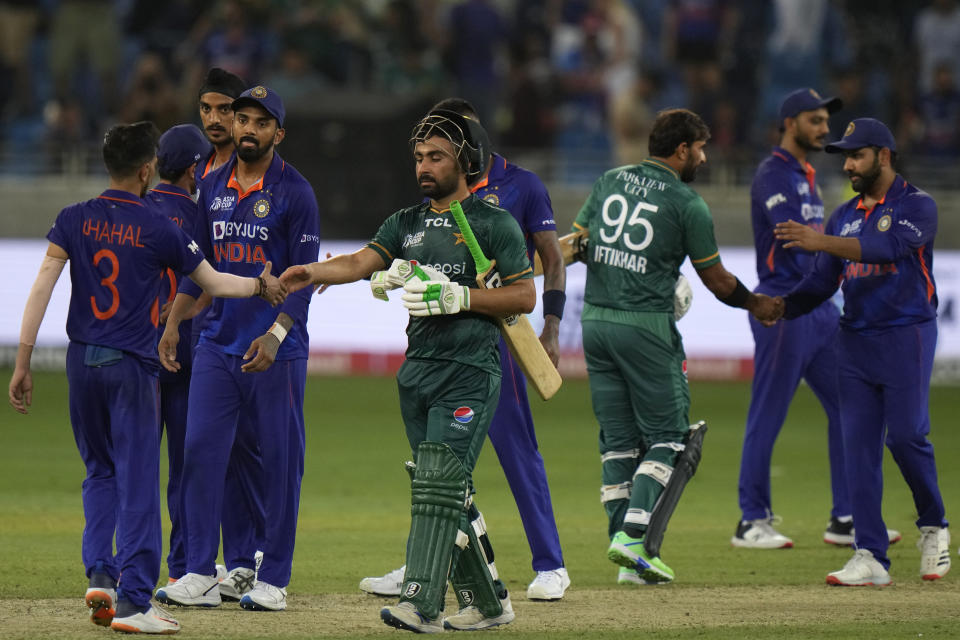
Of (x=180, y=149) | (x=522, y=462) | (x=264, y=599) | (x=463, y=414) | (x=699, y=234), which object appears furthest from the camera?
(x=699, y=234)

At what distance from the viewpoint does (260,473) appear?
7852 millimetres

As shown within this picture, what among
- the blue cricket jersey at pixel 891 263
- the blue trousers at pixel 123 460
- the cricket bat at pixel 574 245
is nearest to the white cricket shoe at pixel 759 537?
the blue cricket jersey at pixel 891 263

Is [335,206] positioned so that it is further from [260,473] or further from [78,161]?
[260,473]

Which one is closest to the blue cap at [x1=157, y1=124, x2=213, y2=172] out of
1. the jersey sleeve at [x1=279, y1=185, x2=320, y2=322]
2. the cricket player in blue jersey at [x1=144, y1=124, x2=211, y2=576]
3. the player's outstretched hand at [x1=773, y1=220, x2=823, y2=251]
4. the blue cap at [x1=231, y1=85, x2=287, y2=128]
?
the cricket player in blue jersey at [x1=144, y1=124, x2=211, y2=576]

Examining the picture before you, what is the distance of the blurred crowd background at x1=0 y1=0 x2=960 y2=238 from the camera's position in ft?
69.9

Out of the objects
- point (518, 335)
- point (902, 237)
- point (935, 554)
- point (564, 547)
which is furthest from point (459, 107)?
point (935, 554)

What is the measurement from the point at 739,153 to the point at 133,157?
15.2m

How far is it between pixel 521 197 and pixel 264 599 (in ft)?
8.06

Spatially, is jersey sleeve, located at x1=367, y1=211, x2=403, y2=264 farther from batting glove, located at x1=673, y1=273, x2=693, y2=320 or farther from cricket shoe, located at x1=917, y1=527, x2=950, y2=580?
cricket shoe, located at x1=917, y1=527, x2=950, y2=580

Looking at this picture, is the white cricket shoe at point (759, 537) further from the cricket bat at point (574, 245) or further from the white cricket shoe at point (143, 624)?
the white cricket shoe at point (143, 624)

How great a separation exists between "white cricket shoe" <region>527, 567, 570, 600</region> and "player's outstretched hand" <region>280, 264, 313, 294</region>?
2023 mm

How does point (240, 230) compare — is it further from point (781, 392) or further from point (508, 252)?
point (781, 392)

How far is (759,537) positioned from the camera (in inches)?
382

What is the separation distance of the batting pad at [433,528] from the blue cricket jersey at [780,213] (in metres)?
3.99
